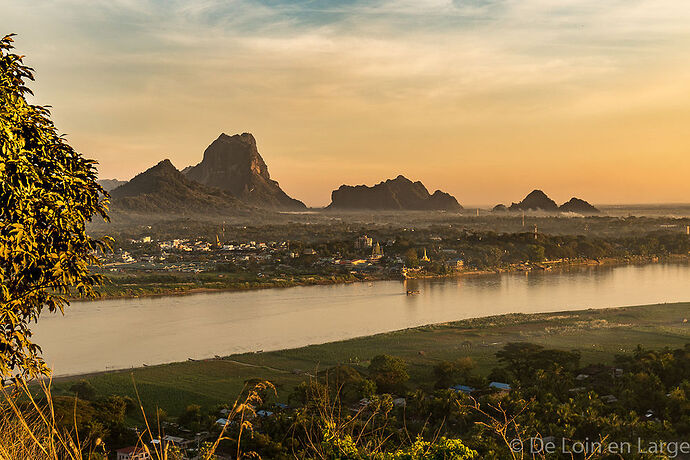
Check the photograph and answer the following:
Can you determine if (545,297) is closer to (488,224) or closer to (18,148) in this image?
(18,148)

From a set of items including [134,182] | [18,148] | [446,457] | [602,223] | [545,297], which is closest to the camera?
[446,457]

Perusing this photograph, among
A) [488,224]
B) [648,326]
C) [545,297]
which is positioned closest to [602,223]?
[488,224]

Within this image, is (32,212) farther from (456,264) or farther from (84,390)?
(456,264)

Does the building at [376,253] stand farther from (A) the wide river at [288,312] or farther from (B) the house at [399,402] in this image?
(B) the house at [399,402]

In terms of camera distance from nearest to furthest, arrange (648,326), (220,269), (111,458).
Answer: (111,458) → (648,326) → (220,269)

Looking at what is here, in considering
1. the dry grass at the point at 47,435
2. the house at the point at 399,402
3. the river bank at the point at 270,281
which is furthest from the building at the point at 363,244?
the dry grass at the point at 47,435

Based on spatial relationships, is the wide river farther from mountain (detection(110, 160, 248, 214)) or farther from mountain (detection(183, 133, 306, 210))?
mountain (detection(183, 133, 306, 210))

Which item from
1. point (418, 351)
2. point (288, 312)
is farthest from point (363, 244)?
point (418, 351)
